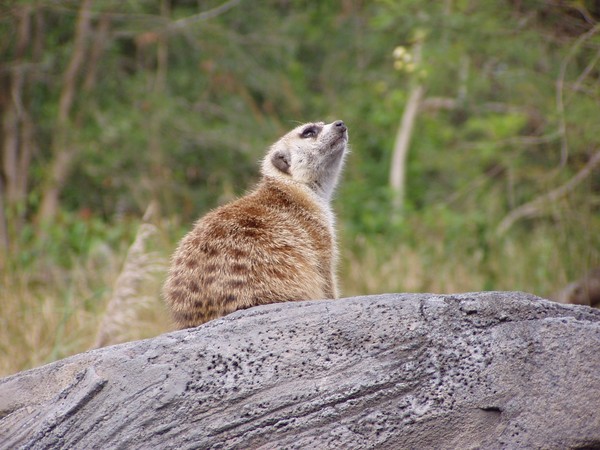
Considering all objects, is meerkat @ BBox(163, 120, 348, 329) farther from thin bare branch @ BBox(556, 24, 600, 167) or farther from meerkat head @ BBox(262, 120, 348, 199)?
thin bare branch @ BBox(556, 24, 600, 167)

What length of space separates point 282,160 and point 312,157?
0.19 metres

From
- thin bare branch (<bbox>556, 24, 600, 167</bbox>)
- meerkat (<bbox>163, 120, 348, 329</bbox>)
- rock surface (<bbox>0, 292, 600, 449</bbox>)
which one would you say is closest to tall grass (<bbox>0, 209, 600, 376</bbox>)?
thin bare branch (<bbox>556, 24, 600, 167</bbox>)

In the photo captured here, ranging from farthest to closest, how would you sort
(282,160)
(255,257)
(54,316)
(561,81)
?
(54,316) < (561,81) < (282,160) < (255,257)

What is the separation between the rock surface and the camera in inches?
111

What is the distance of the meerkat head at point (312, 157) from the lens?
4.96 m

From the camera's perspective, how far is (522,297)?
3.07m

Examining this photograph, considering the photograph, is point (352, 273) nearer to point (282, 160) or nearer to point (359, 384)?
point (282, 160)

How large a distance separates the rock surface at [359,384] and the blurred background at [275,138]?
1759mm

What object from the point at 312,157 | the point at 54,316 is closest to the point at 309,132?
the point at 312,157

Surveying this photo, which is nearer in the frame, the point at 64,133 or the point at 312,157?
the point at 312,157

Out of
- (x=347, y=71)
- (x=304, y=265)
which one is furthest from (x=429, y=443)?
(x=347, y=71)

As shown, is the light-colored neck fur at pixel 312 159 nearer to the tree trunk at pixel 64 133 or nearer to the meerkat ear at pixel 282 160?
the meerkat ear at pixel 282 160

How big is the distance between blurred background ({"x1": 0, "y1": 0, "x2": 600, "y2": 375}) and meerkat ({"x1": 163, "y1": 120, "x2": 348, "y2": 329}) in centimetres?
99

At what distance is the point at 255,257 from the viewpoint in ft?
12.2
